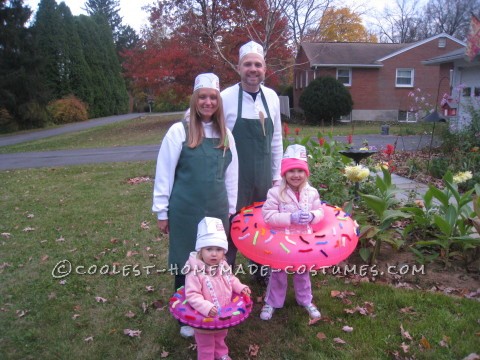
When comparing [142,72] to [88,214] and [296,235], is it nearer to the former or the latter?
[88,214]

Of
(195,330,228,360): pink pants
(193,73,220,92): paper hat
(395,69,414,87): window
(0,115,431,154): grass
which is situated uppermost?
(395,69,414,87): window

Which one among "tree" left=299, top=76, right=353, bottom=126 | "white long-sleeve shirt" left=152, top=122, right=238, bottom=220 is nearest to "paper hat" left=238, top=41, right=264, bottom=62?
"white long-sleeve shirt" left=152, top=122, right=238, bottom=220

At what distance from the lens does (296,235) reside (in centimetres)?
320

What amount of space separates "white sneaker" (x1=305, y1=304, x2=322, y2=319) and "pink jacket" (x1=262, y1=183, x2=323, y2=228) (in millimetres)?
865

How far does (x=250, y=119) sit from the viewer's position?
11.6 feet

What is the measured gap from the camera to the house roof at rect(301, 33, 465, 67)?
84.4ft

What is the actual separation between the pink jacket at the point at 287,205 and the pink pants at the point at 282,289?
1.97ft

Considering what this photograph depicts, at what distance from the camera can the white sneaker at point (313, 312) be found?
360 cm

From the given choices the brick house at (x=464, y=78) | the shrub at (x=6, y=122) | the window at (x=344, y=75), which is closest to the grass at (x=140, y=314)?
the brick house at (x=464, y=78)

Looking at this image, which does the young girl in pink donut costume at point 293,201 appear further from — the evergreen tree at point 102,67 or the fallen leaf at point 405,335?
the evergreen tree at point 102,67

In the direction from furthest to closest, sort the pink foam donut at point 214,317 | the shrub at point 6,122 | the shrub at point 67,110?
the shrub at point 67,110
the shrub at point 6,122
the pink foam donut at point 214,317

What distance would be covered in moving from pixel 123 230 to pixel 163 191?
326 cm

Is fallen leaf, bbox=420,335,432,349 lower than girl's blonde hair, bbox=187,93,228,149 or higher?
lower

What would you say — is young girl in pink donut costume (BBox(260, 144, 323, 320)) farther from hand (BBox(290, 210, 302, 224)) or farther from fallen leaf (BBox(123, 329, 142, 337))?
fallen leaf (BBox(123, 329, 142, 337))
